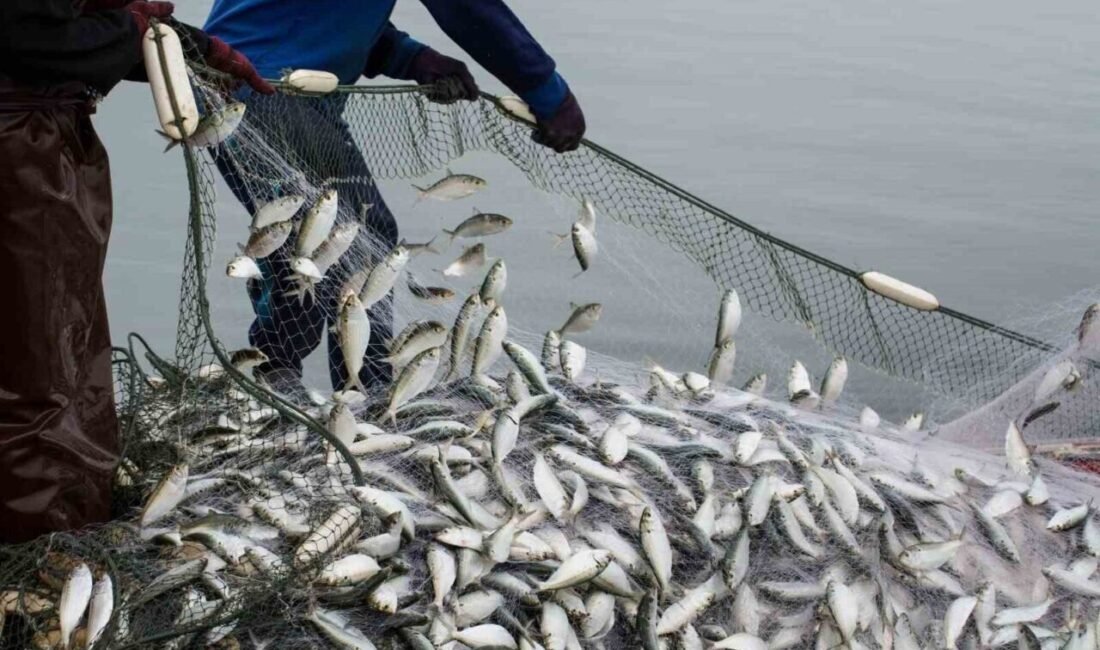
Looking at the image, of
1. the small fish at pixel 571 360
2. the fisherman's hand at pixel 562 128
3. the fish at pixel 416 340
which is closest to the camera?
the fish at pixel 416 340

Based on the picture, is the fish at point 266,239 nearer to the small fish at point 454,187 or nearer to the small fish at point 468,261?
the small fish at point 468,261

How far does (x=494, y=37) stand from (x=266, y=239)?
1.36 metres

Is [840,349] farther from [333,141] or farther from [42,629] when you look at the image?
[42,629]

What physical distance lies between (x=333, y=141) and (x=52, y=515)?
1980mm

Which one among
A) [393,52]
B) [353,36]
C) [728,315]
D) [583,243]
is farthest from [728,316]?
[393,52]

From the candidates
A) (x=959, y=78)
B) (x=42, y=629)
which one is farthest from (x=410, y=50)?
(x=959, y=78)

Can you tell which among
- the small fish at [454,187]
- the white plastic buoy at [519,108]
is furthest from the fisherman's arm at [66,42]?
the white plastic buoy at [519,108]

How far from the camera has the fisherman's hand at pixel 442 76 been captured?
197 inches

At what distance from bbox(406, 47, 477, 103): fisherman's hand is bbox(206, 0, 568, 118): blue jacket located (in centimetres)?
14

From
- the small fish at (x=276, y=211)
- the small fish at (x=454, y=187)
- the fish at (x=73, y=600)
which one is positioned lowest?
the fish at (x=73, y=600)

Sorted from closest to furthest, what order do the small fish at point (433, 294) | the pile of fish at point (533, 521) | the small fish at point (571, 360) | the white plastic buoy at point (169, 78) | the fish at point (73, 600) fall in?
1. the fish at point (73, 600)
2. the pile of fish at point (533, 521)
3. the white plastic buoy at point (169, 78)
4. the small fish at point (571, 360)
5. the small fish at point (433, 294)

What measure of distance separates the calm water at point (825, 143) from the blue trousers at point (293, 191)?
87 centimetres

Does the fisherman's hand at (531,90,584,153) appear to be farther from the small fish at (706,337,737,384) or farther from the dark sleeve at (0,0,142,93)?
the dark sleeve at (0,0,142,93)

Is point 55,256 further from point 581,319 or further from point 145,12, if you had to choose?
point 581,319
